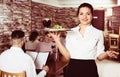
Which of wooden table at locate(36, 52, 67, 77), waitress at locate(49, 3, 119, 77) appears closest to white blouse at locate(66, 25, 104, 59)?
waitress at locate(49, 3, 119, 77)

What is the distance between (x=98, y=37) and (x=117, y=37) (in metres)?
5.85

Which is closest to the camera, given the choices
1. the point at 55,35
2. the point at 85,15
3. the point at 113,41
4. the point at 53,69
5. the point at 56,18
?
the point at 55,35

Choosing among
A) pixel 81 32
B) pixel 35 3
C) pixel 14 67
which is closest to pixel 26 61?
pixel 14 67

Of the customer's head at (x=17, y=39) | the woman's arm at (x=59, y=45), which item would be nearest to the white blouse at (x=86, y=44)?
the woman's arm at (x=59, y=45)

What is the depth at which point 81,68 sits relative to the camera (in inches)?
79.6

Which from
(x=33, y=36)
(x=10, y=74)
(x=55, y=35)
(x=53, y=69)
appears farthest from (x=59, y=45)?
(x=33, y=36)

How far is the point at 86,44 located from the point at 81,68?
0.69 ft

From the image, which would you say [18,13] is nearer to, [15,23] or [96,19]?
[15,23]

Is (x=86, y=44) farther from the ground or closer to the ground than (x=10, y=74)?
farther from the ground

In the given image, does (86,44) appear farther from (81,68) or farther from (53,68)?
(53,68)

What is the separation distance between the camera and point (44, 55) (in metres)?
2.56

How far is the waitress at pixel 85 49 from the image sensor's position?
199cm

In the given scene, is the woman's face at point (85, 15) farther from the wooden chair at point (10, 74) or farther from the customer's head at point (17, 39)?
the customer's head at point (17, 39)

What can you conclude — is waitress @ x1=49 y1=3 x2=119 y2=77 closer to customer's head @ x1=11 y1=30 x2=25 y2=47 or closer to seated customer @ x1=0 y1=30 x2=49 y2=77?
seated customer @ x1=0 y1=30 x2=49 y2=77
